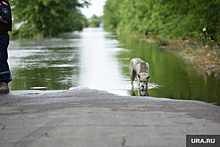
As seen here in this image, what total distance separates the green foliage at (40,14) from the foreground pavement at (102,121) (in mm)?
47124

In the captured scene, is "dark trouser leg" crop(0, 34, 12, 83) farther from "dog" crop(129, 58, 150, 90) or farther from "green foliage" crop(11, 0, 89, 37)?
"green foliage" crop(11, 0, 89, 37)

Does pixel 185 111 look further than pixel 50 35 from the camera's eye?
No

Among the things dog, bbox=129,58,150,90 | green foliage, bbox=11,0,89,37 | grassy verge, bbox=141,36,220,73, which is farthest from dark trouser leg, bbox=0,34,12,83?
green foliage, bbox=11,0,89,37

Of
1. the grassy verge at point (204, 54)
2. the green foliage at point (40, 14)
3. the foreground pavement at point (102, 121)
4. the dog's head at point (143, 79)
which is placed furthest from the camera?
the green foliage at point (40, 14)

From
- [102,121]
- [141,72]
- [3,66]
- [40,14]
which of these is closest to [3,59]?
[3,66]

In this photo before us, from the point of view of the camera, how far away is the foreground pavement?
207 inches

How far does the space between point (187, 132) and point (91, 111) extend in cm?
201

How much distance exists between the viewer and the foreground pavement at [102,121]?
525 cm

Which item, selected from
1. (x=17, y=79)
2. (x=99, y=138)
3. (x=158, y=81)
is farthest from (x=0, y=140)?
(x=17, y=79)

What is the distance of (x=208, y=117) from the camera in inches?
262

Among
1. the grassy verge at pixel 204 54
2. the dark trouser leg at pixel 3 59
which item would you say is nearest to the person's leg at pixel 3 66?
the dark trouser leg at pixel 3 59

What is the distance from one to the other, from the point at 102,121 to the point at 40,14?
2016 inches

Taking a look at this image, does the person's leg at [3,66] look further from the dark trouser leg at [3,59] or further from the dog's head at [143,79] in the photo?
the dog's head at [143,79]

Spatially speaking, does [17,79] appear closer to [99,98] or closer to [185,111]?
[99,98]
